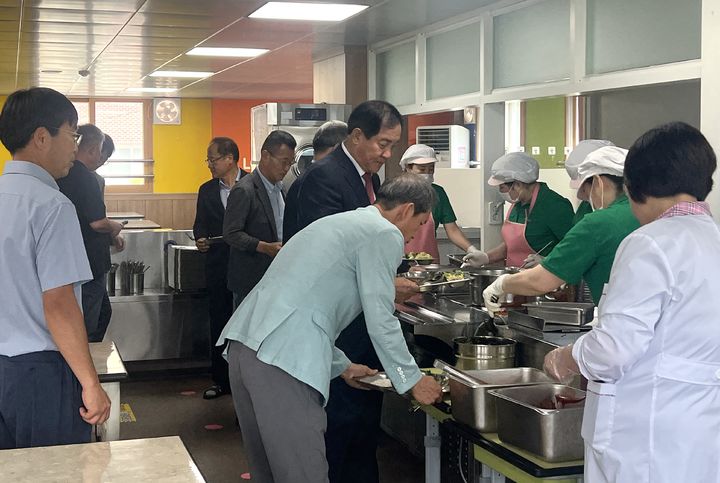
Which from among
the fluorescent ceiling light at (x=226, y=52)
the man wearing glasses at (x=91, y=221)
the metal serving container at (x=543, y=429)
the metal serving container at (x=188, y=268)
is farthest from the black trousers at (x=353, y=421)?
the fluorescent ceiling light at (x=226, y=52)

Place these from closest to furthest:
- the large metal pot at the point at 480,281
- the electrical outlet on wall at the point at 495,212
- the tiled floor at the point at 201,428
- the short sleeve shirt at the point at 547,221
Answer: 1. the large metal pot at the point at 480,281
2. the tiled floor at the point at 201,428
3. the short sleeve shirt at the point at 547,221
4. the electrical outlet on wall at the point at 495,212

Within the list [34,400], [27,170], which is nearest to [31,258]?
[27,170]

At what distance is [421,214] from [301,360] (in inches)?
23.5

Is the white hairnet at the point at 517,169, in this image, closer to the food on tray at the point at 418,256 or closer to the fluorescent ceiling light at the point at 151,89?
the food on tray at the point at 418,256

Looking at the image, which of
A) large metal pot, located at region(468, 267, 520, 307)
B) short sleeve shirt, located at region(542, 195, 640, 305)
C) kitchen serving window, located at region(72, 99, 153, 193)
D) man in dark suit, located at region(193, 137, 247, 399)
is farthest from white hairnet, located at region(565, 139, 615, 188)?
kitchen serving window, located at region(72, 99, 153, 193)

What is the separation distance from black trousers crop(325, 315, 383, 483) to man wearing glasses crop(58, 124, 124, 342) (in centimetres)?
131

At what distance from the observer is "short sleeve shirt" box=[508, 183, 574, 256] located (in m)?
5.03

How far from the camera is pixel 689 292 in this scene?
2.12 meters

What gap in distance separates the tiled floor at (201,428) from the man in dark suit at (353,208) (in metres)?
1.00

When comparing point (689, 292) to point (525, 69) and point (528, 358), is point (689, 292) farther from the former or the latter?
point (525, 69)

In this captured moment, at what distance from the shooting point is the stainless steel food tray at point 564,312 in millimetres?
3398

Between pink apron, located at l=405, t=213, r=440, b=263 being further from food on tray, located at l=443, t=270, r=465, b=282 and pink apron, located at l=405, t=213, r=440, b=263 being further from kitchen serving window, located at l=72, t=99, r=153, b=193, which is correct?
kitchen serving window, located at l=72, t=99, r=153, b=193

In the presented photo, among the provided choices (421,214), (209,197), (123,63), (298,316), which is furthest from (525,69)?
(123,63)

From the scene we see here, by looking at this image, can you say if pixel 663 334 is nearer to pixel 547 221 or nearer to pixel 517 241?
pixel 547 221
